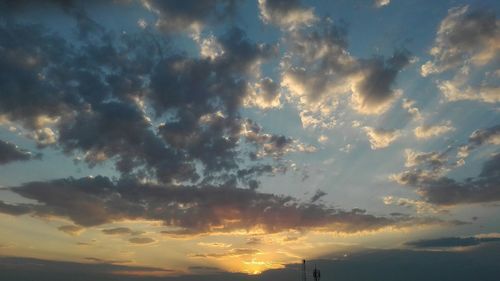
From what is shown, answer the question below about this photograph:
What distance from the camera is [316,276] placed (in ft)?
252
